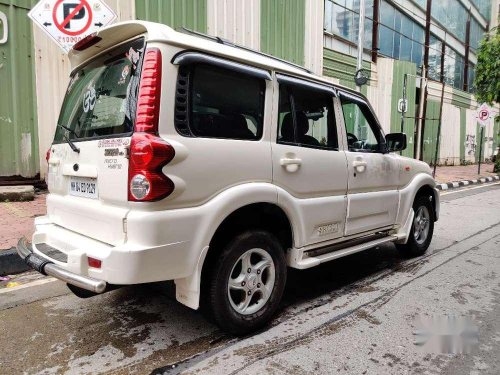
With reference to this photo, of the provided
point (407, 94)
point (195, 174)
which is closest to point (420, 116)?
point (407, 94)

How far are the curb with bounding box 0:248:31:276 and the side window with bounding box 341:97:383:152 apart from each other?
360 cm

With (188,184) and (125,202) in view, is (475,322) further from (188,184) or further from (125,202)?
(125,202)

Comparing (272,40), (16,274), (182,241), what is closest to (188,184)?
(182,241)

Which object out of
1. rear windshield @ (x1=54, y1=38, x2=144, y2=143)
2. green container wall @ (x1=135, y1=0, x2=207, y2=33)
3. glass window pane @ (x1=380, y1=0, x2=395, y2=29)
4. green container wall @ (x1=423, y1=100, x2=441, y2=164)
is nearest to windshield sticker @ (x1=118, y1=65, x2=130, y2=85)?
rear windshield @ (x1=54, y1=38, x2=144, y2=143)

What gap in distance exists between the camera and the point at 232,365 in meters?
2.52

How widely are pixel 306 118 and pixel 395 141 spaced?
143 centimetres

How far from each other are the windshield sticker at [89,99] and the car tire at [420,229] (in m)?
3.68

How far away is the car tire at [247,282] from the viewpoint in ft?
8.75

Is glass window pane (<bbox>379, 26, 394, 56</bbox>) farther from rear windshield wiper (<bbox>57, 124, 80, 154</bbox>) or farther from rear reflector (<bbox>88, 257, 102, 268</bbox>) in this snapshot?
rear reflector (<bbox>88, 257, 102, 268</bbox>)

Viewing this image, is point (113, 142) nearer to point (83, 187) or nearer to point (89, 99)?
point (83, 187)

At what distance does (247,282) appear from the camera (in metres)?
2.86

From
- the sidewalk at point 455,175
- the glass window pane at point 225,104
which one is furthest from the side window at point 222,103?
the sidewalk at point 455,175

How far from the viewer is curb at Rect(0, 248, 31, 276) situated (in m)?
4.21

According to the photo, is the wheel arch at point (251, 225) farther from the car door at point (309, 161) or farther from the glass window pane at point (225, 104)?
the glass window pane at point (225, 104)
